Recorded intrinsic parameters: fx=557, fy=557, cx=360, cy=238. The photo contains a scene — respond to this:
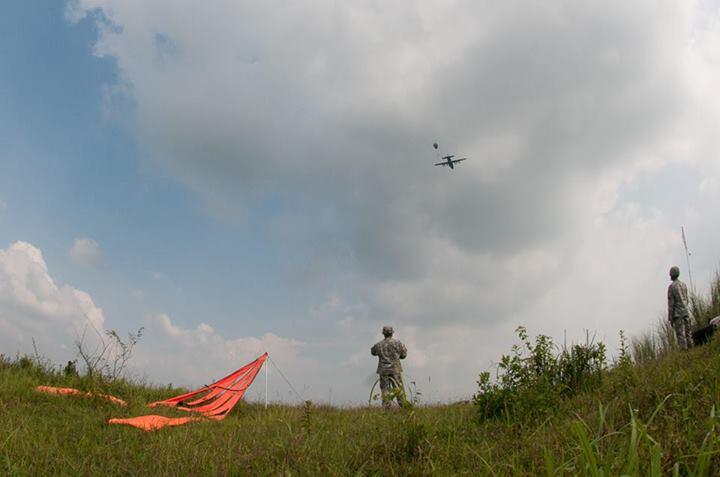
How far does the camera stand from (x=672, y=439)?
150 inches

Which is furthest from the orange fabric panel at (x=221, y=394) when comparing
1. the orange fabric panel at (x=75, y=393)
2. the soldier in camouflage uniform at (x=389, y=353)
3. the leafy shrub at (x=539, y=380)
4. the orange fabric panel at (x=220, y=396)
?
the leafy shrub at (x=539, y=380)

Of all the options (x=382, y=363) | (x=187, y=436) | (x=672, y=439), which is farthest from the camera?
(x=382, y=363)

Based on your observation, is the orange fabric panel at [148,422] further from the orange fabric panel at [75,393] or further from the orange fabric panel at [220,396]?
the orange fabric panel at [75,393]

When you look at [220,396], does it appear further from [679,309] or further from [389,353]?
[679,309]

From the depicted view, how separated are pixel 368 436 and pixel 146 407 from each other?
5.99 meters

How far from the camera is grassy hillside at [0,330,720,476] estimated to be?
13.1 feet

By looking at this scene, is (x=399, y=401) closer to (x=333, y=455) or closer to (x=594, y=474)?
(x=333, y=455)

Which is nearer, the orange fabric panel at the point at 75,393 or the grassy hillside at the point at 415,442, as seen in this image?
the grassy hillside at the point at 415,442

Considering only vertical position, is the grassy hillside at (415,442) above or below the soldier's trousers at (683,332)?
below

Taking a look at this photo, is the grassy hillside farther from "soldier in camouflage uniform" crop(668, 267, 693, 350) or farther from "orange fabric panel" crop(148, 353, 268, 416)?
"soldier in camouflage uniform" crop(668, 267, 693, 350)

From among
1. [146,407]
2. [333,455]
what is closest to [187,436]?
[333,455]

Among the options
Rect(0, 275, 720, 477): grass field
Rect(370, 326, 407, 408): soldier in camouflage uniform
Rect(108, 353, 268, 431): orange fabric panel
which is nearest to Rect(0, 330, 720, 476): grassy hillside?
Rect(0, 275, 720, 477): grass field

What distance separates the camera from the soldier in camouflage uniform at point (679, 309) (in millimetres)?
11984

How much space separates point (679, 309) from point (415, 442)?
968cm
